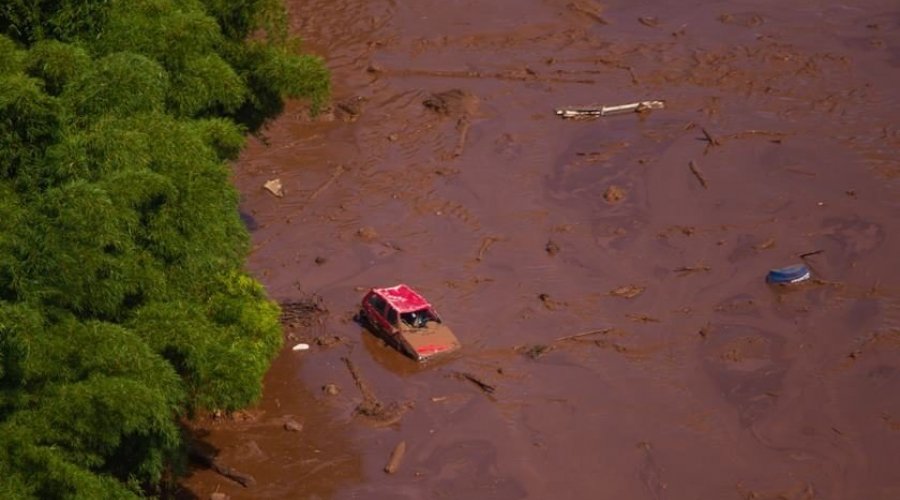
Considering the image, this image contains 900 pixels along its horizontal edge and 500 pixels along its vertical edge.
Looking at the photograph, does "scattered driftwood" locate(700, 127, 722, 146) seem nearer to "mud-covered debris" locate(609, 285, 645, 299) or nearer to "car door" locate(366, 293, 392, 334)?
"mud-covered debris" locate(609, 285, 645, 299)

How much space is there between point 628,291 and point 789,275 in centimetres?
279

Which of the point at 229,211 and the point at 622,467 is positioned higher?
the point at 229,211

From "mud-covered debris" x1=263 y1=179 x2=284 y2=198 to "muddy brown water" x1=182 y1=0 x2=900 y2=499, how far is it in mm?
193

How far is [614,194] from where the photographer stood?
27.5 m

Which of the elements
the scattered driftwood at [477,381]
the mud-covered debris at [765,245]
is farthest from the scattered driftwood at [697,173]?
the scattered driftwood at [477,381]

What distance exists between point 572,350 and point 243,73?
273 inches

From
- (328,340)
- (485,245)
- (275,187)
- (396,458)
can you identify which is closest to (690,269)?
(485,245)

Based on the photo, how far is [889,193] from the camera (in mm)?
27125

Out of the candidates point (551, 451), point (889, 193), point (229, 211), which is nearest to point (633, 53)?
point (889, 193)

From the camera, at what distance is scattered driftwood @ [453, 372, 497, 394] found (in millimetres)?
21688

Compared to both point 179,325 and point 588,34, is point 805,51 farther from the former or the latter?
point 179,325

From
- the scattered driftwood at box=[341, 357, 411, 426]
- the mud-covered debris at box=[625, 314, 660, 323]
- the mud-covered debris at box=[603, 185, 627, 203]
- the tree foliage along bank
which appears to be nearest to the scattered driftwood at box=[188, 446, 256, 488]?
the scattered driftwood at box=[341, 357, 411, 426]

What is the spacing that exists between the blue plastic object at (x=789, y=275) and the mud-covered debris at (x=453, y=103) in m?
9.00

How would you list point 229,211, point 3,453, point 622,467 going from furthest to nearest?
point 622,467, point 229,211, point 3,453
